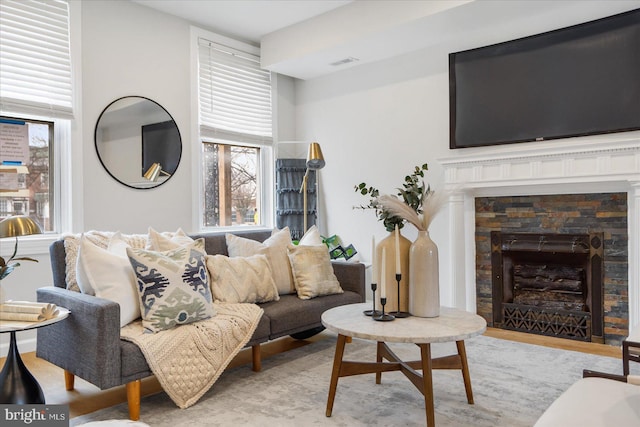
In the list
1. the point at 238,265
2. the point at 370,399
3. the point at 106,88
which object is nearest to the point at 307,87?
the point at 106,88

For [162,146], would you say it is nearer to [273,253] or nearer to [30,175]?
[30,175]

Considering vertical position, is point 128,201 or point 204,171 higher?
point 204,171

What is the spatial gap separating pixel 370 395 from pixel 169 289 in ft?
3.98

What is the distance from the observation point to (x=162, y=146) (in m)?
4.24

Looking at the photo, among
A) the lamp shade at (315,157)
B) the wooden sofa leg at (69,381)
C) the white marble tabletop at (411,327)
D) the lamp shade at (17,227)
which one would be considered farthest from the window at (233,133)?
the white marble tabletop at (411,327)

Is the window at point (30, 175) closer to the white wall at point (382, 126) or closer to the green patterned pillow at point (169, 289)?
the green patterned pillow at point (169, 289)

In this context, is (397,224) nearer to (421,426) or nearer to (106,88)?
(421,426)

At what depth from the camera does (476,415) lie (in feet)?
7.44

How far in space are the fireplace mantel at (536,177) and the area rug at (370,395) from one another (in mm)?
895

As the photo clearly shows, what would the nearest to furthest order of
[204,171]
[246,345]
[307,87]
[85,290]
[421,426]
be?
[421,426]
[85,290]
[246,345]
[204,171]
[307,87]

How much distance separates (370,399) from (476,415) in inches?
21.0

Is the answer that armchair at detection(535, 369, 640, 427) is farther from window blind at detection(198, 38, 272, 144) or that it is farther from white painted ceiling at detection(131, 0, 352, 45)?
window blind at detection(198, 38, 272, 144)

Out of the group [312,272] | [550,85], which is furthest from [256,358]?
[550,85]

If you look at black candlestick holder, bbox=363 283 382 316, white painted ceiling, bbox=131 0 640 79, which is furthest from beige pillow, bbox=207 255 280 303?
white painted ceiling, bbox=131 0 640 79
